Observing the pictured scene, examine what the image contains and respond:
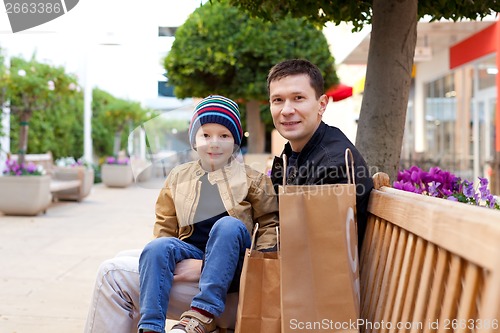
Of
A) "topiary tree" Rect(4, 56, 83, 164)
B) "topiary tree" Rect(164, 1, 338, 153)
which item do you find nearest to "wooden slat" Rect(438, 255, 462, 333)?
"topiary tree" Rect(164, 1, 338, 153)

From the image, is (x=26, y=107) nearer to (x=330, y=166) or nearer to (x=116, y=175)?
(x=116, y=175)

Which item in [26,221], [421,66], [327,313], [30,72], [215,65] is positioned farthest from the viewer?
[421,66]

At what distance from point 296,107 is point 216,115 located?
0.35 metres

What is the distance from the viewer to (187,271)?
2039 mm

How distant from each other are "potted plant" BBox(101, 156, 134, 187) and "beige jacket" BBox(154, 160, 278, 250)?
47.8 ft

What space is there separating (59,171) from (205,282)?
10875 millimetres

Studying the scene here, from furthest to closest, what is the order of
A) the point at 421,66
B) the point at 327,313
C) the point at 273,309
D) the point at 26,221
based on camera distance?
the point at 421,66 → the point at 26,221 → the point at 273,309 → the point at 327,313

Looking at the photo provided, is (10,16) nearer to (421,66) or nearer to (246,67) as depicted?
(246,67)

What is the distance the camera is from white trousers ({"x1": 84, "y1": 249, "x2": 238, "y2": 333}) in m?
2.02

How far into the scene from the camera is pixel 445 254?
1206mm

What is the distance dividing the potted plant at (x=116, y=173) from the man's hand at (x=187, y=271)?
1481 cm

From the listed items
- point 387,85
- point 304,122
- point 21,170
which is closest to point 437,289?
point 304,122

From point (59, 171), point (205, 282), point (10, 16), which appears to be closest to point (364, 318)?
point (205, 282)

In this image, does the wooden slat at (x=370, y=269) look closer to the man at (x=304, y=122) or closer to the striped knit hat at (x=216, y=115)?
the man at (x=304, y=122)
